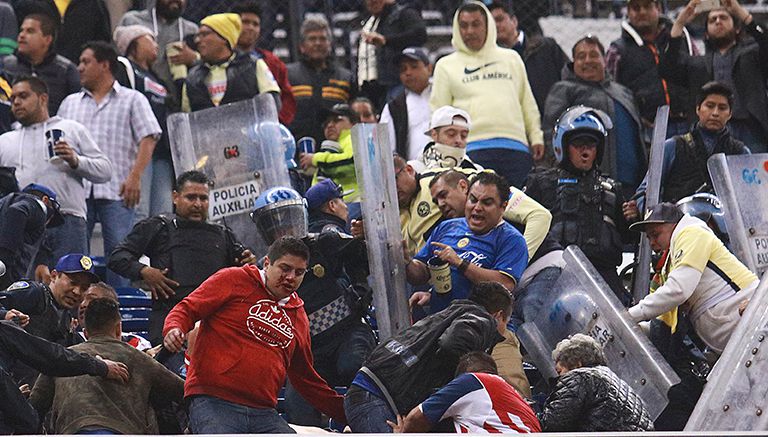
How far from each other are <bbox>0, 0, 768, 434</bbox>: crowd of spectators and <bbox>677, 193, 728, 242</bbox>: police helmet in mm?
354

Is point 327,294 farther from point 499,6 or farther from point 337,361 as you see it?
point 499,6

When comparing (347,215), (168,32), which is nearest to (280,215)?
(347,215)

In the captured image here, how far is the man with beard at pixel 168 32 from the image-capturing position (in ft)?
47.2

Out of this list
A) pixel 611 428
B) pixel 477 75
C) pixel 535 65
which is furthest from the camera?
pixel 535 65

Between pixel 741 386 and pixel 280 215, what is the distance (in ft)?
9.67

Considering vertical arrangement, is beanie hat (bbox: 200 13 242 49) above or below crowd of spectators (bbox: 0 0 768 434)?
above

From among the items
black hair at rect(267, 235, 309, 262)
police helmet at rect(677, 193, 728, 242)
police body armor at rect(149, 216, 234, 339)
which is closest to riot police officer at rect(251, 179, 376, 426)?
police body armor at rect(149, 216, 234, 339)

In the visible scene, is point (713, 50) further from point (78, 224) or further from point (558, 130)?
A: point (78, 224)

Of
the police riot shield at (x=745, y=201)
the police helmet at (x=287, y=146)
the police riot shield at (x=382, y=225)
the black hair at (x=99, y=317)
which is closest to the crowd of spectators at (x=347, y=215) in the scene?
the black hair at (x=99, y=317)

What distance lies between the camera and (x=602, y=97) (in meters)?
13.5

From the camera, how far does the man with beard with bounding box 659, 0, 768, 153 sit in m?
13.6

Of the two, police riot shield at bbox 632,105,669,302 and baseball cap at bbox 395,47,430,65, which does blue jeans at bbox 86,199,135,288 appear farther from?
police riot shield at bbox 632,105,669,302

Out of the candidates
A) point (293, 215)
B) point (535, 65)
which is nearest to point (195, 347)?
point (293, 215)

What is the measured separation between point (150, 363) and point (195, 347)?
264 mm
